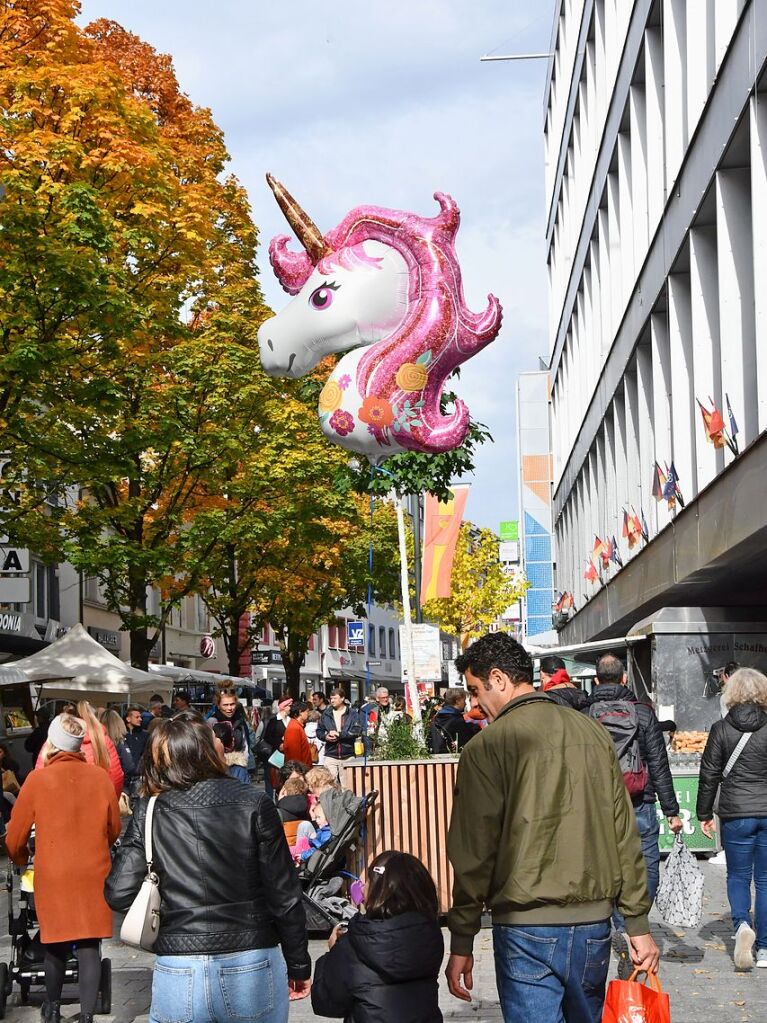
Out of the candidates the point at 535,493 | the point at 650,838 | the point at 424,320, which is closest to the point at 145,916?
the point at 650,838

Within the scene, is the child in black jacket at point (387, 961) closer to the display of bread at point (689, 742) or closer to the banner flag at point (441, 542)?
the display of bread at point (689, 742)

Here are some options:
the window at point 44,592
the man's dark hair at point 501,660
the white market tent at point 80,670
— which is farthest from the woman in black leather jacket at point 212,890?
the window at point 44,592

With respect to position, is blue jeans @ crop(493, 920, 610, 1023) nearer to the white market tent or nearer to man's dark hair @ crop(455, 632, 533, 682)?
man's dark hair @ crop(455, 632, 533, 682)

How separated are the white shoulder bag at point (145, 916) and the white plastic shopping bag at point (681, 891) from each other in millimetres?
5088

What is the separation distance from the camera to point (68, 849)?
7109 mm

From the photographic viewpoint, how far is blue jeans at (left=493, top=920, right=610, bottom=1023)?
436 centimetres

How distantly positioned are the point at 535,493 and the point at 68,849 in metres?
70.0

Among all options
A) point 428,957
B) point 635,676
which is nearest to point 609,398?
point 635,676

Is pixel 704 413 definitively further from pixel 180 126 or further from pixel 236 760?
pixel 180 126

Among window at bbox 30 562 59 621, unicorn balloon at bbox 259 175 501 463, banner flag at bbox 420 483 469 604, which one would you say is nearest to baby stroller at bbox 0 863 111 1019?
unicorn balloon at bbox 259 175 501 463

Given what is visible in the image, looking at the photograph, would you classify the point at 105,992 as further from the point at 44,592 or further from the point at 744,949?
the point at 44,592

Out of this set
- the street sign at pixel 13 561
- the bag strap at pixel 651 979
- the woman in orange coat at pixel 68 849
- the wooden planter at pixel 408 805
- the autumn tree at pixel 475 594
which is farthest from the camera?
the autumn tree at pixel 475 594

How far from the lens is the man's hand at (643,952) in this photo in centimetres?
454

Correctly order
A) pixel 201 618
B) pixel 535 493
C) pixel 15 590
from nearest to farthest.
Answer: pixel 15 590 → pixel 201 618 → pixel 535 493
